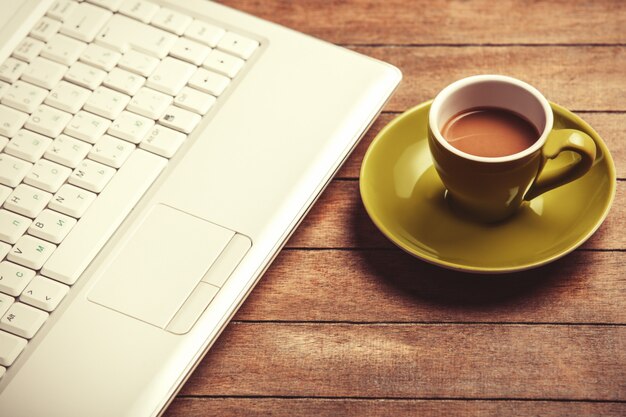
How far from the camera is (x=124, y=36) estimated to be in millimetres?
714

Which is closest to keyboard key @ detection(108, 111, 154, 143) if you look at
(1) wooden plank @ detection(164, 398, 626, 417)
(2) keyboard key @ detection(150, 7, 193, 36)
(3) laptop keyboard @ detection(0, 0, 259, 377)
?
(3) laptop keyboard @ detection(0, 0, 259, 377)

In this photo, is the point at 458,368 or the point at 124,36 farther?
the point at 124,36

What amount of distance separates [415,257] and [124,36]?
0.34 metres

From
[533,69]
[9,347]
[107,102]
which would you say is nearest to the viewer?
[9,347]

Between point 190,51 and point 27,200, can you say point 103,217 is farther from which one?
point 190,51

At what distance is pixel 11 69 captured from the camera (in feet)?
2.31

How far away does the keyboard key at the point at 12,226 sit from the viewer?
0.61 metres

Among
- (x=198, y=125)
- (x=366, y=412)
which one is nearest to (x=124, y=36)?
(x=198, y=125)

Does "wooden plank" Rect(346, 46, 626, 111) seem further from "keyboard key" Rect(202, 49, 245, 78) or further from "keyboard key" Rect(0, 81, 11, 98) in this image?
"keyboard key" Rect(0, 81, 11, 98)

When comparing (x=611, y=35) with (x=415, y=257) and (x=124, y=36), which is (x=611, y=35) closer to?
(x=415, y=257)

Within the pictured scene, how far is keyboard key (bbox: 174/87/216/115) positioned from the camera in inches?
26.7

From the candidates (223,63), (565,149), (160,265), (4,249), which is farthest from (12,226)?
(565,149)

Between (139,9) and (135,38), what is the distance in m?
0.04

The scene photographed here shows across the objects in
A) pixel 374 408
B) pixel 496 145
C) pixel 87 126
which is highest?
pixel 87 126
